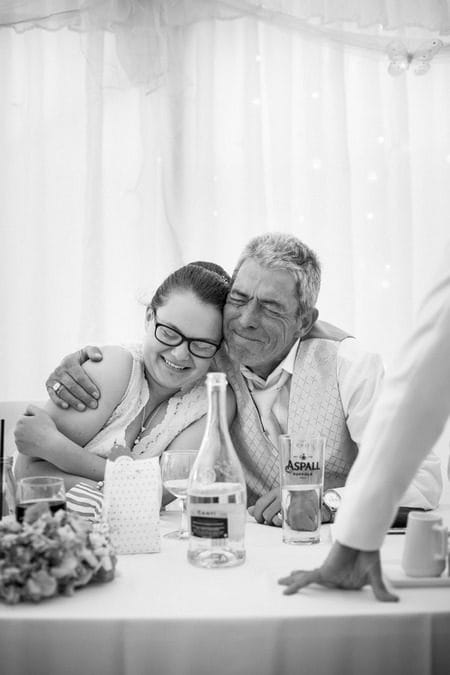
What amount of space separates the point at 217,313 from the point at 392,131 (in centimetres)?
183

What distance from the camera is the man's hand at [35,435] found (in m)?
1.85

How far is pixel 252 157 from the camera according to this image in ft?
11.0

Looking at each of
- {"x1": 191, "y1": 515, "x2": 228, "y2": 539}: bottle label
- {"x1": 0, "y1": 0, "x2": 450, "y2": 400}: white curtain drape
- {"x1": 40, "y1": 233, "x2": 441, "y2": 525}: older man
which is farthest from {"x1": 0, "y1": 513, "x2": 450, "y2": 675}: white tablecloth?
{"x1": 0, "y1": 0, "x2": 450, "y2": 400}: white curtain drape

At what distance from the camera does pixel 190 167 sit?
A: 340 cm

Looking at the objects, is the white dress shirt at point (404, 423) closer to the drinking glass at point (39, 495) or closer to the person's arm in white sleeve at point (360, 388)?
the drinking glass at point (39, 495)

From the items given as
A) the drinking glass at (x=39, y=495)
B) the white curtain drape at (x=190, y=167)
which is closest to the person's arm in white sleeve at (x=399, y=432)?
the drinking glass at (x=39, y=495)

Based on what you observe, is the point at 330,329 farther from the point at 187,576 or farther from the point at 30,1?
the point at 30,1

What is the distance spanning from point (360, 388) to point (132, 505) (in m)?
0.79

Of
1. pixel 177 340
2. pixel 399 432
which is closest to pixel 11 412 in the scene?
pixel 177 340

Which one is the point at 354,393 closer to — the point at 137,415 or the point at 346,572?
the point at 137,415

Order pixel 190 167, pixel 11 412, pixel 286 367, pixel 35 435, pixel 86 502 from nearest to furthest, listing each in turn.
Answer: pixel 86 502, pixel 35 435, pixel 286 367, pixel 11 412, pixel 190 167

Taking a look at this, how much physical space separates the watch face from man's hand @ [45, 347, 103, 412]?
649 mm

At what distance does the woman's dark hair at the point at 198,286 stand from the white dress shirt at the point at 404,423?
931 millimetres

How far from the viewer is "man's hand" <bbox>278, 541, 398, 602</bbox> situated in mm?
1150
